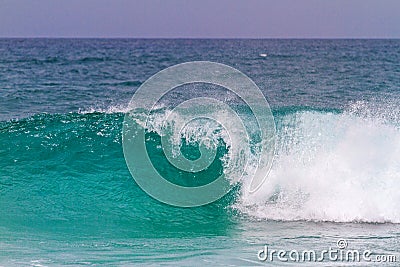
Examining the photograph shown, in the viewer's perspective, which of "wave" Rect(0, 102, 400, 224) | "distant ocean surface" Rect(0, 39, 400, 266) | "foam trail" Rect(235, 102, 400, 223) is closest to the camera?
"distant ocean surface" Rect(0, 39, 400, 266)

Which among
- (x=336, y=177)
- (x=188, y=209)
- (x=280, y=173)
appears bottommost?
(x=188, y=209)

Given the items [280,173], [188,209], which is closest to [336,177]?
[280,173]

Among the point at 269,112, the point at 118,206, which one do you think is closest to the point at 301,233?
the point at 118,206

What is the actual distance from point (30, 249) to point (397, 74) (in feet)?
117

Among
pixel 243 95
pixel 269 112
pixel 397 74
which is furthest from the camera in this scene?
pixel 397 74

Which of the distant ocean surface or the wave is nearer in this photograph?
the distant ocean surface

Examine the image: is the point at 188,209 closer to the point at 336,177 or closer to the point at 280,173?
the point at 280,173

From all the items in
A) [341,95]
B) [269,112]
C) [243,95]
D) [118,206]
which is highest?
[341,95]

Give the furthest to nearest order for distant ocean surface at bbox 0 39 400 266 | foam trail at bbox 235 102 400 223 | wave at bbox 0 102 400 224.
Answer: wave at bbox 0 102 400 224 < foam trail at bbox 235 102 400 223 < distant ocean surface at bbox 0 39 400 266

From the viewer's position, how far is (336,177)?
398 inches

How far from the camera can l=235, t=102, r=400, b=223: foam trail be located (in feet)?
30.8

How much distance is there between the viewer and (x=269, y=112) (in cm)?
1717

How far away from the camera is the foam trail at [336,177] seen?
9375 millimetres

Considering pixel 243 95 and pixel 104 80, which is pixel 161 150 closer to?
pixel 243 95
